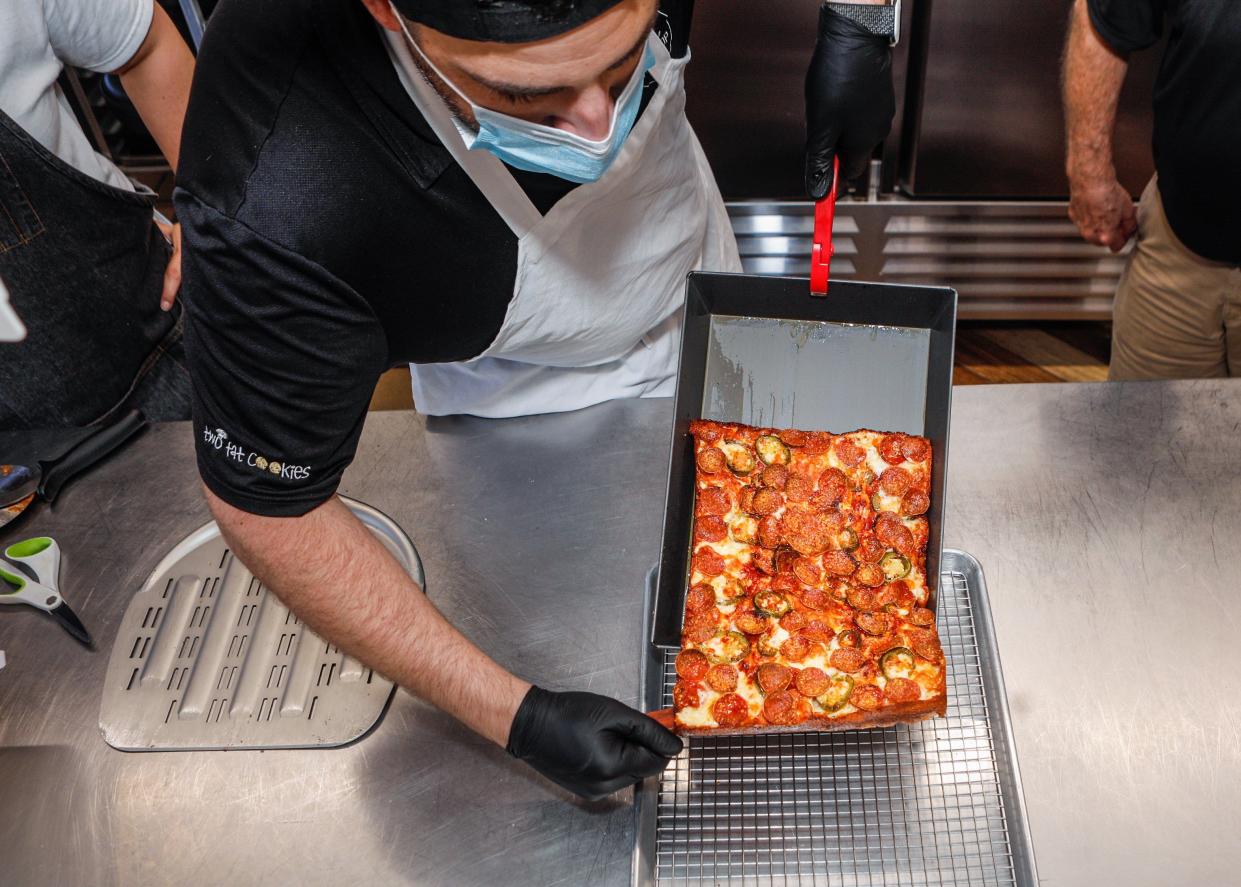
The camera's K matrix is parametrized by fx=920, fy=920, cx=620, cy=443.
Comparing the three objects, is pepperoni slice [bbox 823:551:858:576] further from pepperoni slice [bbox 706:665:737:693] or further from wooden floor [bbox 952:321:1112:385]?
wooden floor [bbox 952:321:1112:385]

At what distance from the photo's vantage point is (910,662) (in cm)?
120

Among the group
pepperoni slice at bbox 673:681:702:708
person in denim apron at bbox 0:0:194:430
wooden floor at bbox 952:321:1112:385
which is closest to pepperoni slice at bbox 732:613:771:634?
pepperoni slice at bbox 673:681:702:708

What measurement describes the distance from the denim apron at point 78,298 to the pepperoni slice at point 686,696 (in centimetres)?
130

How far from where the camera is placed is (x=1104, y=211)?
2143 millimetres

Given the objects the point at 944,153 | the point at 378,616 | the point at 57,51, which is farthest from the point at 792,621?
the point at 944,153

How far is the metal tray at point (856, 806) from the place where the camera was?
1.14 meters

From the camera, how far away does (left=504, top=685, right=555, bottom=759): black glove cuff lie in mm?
1170

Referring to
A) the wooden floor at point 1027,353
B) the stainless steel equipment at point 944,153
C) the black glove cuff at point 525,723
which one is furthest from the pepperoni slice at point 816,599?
the wooden floor at point 1027,353

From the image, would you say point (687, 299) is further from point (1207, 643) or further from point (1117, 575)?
point (1207, 643)

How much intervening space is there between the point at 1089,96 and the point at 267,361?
1864 millimetres

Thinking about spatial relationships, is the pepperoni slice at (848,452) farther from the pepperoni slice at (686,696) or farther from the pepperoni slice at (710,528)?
the pepperoni slice at (686,696)

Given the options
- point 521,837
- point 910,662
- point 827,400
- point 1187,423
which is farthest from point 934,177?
point 521,837

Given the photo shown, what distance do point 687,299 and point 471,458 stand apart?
1.71 ft

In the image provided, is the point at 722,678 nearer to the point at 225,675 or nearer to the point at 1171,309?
the point at 225,675
